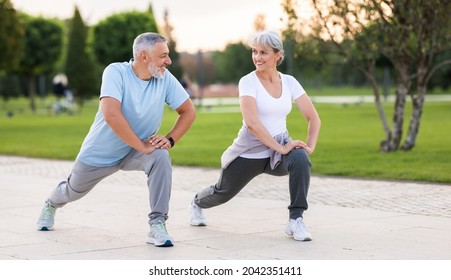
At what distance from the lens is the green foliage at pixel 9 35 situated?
106 ft

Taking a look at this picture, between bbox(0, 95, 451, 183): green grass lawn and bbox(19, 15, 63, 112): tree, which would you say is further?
bbox(19, 15, 63, 112): tree

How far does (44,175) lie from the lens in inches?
577

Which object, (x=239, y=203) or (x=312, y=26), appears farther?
(x=312, y=26)

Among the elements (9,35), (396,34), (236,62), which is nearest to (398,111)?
(396,34)

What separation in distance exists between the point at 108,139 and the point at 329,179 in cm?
591

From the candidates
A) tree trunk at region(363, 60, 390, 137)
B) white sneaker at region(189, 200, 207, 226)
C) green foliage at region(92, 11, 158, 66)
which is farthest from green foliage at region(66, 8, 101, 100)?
white sneaker at region(189, 200, 207, 226)

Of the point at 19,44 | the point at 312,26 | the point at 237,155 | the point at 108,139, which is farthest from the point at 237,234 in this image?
the point at 19,44

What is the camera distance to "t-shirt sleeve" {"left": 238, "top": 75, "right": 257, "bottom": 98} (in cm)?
794

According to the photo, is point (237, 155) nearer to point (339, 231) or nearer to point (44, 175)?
point (339, 231)

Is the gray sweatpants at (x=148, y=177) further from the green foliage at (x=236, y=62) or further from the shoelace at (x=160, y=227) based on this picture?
the green foliage at (x=236, y=62)

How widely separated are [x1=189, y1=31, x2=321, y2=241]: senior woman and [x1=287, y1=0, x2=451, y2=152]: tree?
849 cm

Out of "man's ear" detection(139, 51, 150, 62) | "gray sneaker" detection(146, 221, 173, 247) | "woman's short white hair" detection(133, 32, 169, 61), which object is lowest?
"gray sneaker" detection(146, 221, 173, 247)

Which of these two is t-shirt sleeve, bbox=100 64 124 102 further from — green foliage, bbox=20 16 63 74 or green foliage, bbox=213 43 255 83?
green foliage, bbox=213 43 255 83

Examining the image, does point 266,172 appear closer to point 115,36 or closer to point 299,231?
point 299,231
